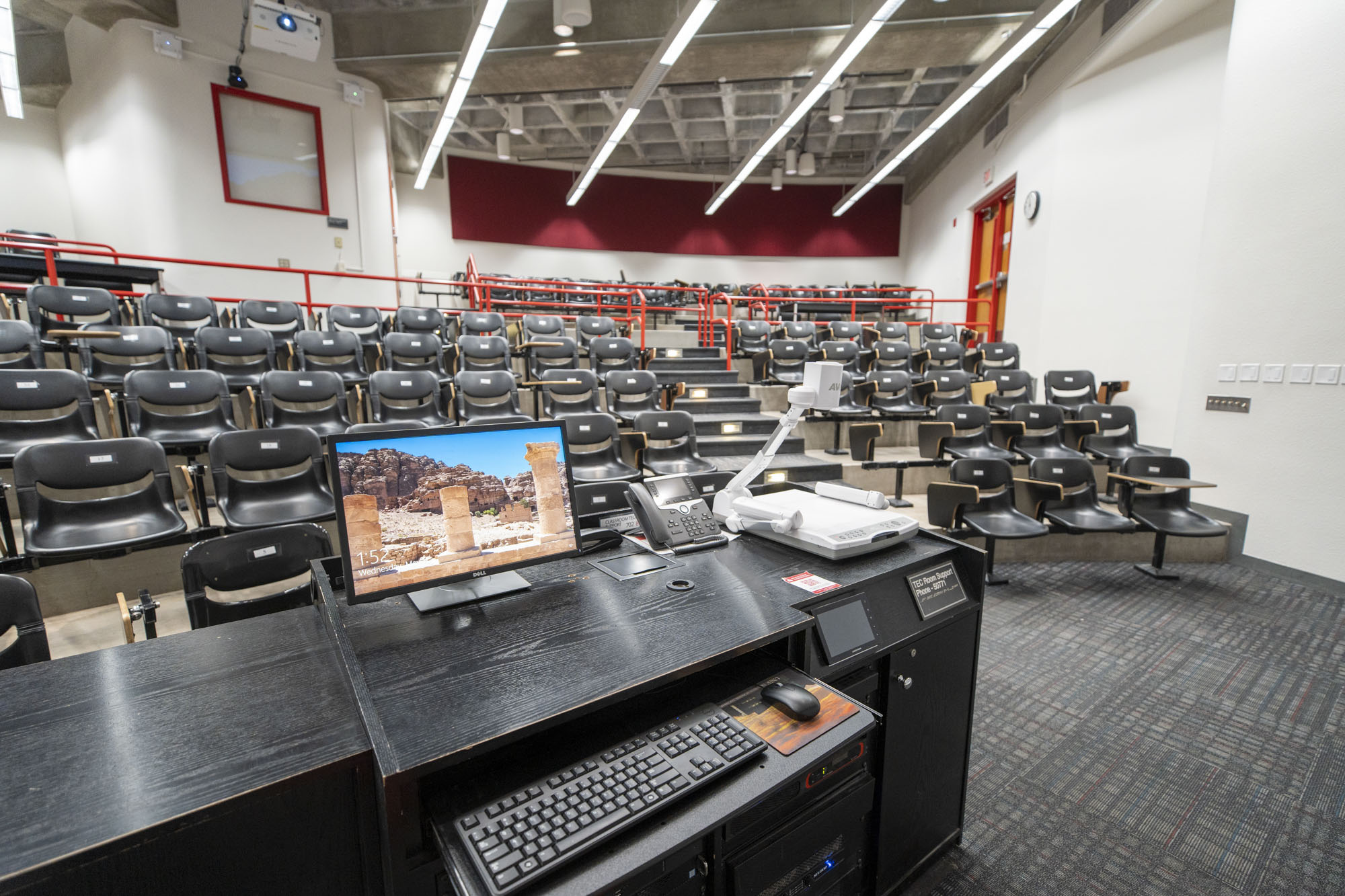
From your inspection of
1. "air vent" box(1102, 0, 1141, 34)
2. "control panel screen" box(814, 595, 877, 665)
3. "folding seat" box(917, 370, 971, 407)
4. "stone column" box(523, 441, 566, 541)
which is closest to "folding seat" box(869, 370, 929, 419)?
"folding seat" box(917, 370, 971, 407)

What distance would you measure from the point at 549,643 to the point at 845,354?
19.8ft

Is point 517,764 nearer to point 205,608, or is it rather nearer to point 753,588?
point 753,588

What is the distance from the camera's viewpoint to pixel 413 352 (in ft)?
16.6

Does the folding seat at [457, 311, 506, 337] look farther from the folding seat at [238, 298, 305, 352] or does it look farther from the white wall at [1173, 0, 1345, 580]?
the white wall at [1173, 0, 1345, 580]

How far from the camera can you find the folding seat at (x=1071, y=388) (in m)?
5.56

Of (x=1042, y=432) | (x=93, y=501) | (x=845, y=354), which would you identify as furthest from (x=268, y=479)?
(x=845, y=354)

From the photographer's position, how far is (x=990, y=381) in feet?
19.0

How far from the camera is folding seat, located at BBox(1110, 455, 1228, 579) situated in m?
3.47

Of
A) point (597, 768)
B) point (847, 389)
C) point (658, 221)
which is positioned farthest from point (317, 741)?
point (658, 221)

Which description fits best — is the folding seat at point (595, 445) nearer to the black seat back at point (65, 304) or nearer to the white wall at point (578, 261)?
the black seat back at point (65, 304)

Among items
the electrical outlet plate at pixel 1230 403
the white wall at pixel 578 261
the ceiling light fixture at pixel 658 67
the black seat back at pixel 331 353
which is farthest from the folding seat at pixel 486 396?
the white wall at pixel 578 261

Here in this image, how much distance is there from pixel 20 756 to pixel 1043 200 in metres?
8.50

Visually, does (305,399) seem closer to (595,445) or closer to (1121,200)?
(595,445)

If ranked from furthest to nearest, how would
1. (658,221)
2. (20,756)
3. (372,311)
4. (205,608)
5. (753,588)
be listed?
(658,221), (372,311), (205,608), (753,588), (20,756)
